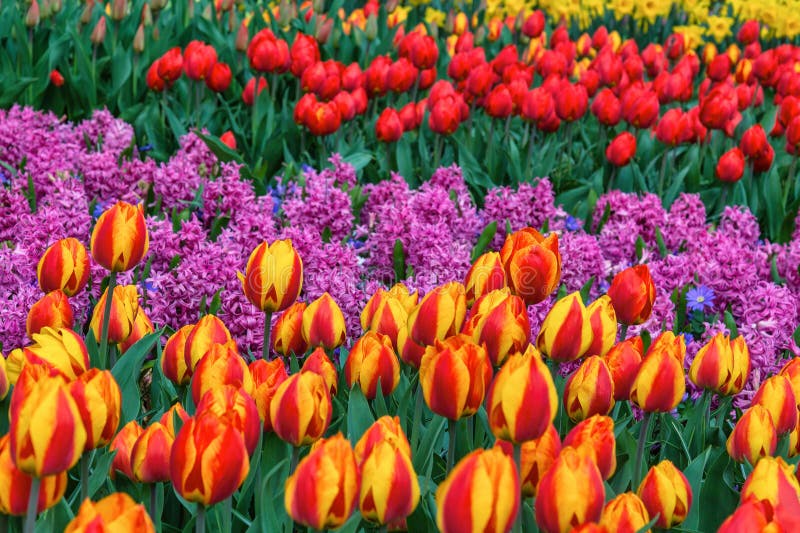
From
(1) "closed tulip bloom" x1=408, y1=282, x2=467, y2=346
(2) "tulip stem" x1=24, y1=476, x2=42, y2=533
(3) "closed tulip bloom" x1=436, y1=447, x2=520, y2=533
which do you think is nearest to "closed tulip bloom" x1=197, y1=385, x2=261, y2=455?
(2) "tulip stem" x1=24, y1=476, x2=42, y2=533

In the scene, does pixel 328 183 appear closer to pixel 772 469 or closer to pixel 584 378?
pixel 584 378

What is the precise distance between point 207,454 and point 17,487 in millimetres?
235

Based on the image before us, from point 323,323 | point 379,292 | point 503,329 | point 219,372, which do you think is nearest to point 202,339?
point 219,372

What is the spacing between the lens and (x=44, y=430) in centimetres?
125

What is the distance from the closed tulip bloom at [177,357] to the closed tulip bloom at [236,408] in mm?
458

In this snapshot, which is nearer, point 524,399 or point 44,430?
point 44,430

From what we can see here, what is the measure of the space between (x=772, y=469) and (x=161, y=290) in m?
1.83

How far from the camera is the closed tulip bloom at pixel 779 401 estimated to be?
6.14 ft

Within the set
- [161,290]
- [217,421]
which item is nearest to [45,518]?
[217,421]

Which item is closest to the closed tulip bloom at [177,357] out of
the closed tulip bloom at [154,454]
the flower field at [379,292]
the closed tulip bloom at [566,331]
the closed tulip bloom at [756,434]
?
the flower field at [379,292]

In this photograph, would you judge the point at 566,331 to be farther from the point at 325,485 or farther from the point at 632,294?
the point at 325,485

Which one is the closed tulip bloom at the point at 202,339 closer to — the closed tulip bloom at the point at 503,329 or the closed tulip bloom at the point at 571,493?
the closed tulip bloom at the point at 503,329

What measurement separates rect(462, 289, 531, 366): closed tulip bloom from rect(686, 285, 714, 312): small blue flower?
159 centimetres

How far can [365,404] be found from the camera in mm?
1945
